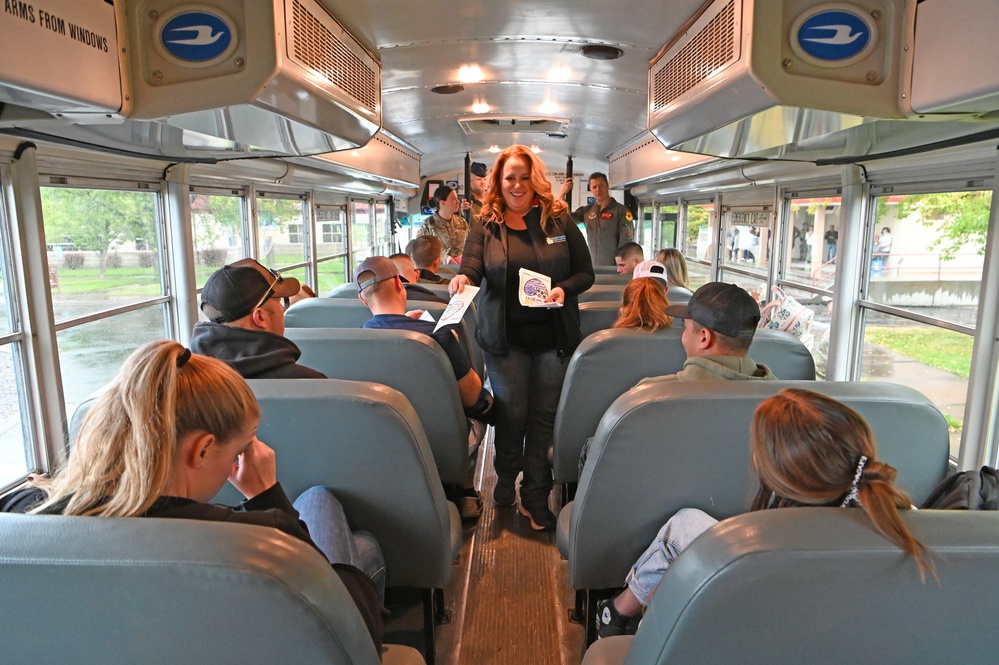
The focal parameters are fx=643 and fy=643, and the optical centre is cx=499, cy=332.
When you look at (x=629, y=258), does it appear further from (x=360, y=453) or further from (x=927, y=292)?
(x=360, y=453)

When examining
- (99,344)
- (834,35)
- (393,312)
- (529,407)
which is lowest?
(529,407)

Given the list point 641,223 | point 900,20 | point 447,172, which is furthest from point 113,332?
point 447,172

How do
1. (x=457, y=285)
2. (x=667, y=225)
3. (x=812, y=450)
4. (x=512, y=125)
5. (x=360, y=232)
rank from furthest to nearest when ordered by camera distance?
(x=360, y=232) → (x=667, y=225) → (x=512, y=125) → (x=457, y=285) → (x=812, y=450)

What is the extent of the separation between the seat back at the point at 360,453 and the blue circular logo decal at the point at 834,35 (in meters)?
1.55

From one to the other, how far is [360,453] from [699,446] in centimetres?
85

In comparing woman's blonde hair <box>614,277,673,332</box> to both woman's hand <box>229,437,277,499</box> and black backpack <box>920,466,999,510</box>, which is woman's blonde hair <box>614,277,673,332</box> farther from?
woman's hand <box>229,437,277,499</box>

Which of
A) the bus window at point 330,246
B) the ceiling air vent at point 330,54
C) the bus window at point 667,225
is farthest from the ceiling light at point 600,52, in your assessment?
the bus window at point 667,225

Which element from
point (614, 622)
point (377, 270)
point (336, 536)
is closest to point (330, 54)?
point (377, 270)

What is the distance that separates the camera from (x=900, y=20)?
185 cm

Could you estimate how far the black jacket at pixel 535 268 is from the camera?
2961 mm

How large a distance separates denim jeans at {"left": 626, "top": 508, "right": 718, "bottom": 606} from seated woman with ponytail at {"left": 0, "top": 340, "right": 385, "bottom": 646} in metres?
0.76

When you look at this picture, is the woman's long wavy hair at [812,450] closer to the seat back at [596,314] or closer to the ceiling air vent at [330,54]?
the ceiling air vent at [330,54]

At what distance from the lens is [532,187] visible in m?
2.89

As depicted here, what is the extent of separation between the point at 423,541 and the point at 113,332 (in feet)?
7.95
